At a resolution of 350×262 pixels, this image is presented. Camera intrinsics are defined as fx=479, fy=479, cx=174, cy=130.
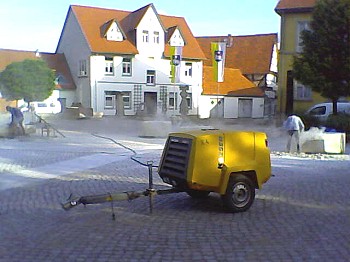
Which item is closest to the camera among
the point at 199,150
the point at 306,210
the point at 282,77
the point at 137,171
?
the point at 199,150

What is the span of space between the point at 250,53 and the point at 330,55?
37778 mm

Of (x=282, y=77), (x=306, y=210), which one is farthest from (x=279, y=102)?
(x=306, y=210)

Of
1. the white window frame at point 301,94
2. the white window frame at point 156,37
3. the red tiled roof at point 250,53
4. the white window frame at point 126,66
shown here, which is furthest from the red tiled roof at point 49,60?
the white window frame at point 301,94

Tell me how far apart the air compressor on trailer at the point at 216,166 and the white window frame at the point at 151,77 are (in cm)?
3929

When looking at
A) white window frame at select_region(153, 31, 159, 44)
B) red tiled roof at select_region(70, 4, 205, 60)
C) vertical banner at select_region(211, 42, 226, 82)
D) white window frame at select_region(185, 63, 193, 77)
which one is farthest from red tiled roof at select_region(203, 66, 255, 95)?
vertical banner at select_region(211, 42, 226, 82)

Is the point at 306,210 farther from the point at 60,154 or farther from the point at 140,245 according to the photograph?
the point at 60,154

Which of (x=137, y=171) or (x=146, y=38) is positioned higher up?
(x=146, y=38)

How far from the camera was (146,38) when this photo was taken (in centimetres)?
4688

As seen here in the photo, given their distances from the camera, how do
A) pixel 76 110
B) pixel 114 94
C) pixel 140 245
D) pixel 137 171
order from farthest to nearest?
pixel 114 94
pixel 76 110
pixel 137 171
pixel 140 245

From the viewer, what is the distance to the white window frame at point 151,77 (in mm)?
46875

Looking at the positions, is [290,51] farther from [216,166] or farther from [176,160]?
[216,166]

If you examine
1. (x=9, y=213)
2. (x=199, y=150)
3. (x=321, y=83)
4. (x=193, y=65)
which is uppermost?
(x=193, y=65)

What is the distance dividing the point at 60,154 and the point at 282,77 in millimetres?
22574

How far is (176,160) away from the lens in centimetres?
767
